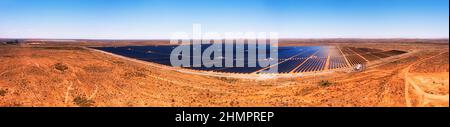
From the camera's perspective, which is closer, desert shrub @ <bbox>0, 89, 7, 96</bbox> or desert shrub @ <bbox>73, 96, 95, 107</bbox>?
desert shrub @ <bbox>73, 96, 95, 107</bbox>

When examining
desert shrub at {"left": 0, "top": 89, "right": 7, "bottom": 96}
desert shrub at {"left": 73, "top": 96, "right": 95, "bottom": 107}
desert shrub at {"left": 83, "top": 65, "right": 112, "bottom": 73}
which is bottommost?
desert shrub at {"left": 73, "top": 96, "right": 95, "bottom": 107}

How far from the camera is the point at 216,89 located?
64.7ft

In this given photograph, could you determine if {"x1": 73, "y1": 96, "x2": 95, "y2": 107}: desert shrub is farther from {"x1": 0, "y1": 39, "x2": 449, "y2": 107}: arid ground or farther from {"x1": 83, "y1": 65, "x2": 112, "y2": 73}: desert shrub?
{"x1": 83, "y1": 65, "x2": 112, "y2": 73}: desert shrub

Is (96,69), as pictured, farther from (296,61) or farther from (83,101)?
(296,61)

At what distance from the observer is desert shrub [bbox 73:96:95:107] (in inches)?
575

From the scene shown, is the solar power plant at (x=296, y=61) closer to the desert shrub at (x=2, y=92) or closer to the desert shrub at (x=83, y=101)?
the desert shrub at (x=83, y=101)

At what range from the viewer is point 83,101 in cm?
1514

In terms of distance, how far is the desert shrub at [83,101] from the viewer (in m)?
14.6

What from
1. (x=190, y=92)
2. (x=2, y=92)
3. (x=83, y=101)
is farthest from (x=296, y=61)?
(x=2, y=92)

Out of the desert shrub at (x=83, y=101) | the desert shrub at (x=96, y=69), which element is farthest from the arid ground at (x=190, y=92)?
the desert shrub at (x=96, y=69)

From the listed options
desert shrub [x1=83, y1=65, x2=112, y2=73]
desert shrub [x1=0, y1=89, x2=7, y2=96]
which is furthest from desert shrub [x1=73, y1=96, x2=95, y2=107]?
desert shrub [x1=83, y1=65, x2=112, y2=73]
